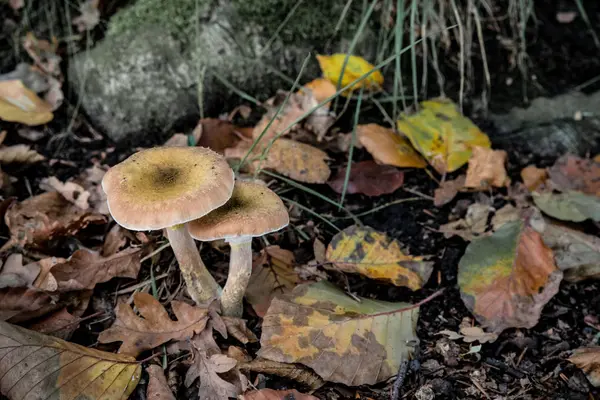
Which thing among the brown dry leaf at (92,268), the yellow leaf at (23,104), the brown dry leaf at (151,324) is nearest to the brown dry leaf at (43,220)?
the brown dry leaf at (92,268)

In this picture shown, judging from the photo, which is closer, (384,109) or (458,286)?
(458,286)

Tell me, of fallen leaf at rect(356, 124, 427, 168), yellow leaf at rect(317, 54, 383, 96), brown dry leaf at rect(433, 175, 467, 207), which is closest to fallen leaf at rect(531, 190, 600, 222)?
brown dry leaf at rect(433, 175, 467, 207)

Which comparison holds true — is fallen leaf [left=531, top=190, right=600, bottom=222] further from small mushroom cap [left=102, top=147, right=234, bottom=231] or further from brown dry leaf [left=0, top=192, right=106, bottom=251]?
brown dry leaf [left=0, top=192, right=106, bottom=251]

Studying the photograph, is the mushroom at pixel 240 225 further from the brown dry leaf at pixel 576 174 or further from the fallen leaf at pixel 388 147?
the brown dry leaf at pixel 576 174

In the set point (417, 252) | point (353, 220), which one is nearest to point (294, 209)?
point (353, 220)

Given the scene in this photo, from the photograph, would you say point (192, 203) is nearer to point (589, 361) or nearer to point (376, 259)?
point (376, 259)

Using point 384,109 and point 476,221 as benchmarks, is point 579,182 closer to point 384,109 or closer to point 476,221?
point 476,221

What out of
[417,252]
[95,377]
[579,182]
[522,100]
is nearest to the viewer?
[95,377]
